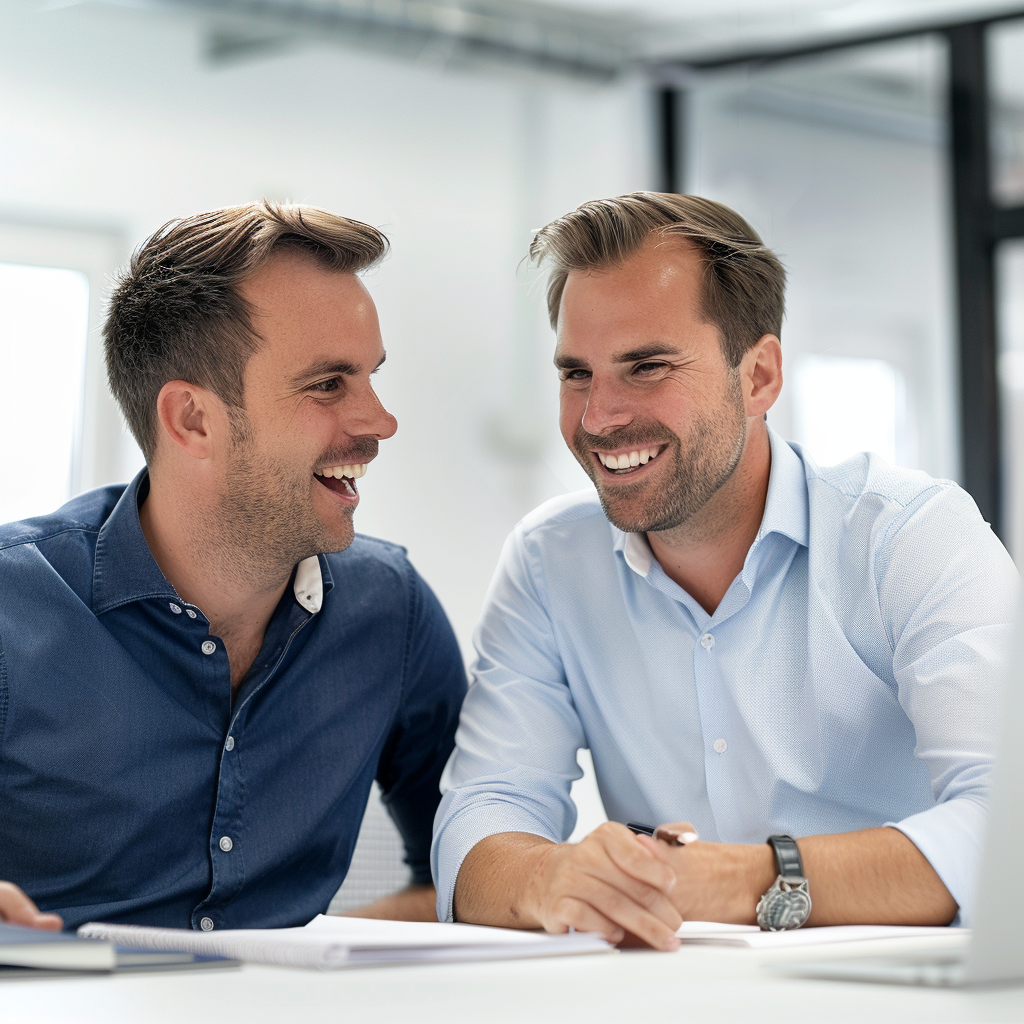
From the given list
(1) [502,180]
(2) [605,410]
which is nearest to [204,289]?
(2) [605,410]

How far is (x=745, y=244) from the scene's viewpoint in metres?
1.77

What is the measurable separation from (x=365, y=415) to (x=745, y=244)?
0.57 meters

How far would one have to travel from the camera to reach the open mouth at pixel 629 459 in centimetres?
168

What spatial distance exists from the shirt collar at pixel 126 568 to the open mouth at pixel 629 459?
0.41 meters

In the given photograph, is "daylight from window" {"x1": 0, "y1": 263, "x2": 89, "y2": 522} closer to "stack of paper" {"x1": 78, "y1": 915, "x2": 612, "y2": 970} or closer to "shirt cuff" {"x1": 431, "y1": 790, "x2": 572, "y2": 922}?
"shirt cuff" {"x1": 431, "y1": 790, "x2": 572, "y2": 922}

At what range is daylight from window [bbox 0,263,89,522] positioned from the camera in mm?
3428

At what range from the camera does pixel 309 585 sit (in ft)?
5.47

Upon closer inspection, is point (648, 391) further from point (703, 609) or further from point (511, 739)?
point (511, 739)

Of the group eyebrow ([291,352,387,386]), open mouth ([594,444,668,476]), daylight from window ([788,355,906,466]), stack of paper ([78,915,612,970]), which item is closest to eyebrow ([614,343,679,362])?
open mouth ([594,444,668,476])

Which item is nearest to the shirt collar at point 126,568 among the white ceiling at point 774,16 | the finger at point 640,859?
the finger at point 640,859

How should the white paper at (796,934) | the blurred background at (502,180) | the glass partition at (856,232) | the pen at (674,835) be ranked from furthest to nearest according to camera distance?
the glass partition at (856,232) < the blurred background at (502,180) < the pen at (674,835) < the white paper at (796,934)

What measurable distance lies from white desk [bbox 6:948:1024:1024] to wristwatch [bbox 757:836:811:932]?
10.9 inches

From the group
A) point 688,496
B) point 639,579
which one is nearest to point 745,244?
point 688,496

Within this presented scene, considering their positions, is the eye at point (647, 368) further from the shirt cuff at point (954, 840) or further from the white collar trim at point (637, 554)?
the shirt cuff at point (954, 840)
